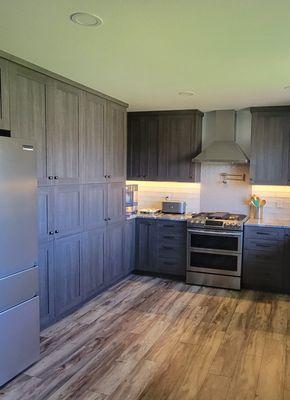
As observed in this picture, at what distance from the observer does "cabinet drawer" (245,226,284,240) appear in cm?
460

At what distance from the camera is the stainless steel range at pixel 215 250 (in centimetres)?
478

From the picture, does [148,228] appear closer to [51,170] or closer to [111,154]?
[111,154]

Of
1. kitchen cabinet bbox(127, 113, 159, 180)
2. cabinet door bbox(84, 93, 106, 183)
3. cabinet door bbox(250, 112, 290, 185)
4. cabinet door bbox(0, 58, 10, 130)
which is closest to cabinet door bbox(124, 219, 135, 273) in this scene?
kitchen cabinet bbox(127, 113, 159, 180)

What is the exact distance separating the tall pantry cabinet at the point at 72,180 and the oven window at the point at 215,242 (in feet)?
3.36

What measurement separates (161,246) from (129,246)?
46 cm

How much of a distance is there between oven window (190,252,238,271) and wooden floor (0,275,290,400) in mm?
387

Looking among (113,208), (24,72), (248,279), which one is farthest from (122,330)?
(24,72)

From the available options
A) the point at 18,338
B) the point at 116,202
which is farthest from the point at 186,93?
the point at 18,338

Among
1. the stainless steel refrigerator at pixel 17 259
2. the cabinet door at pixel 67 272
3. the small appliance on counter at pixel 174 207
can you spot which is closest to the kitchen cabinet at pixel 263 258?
the small appliance on counter at pixel 174 207

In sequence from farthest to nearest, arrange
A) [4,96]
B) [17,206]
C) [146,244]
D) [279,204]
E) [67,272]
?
[146,244] → [279,204] → [67,272] → [4,96] → [17,206]

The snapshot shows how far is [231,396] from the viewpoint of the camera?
2.59 meters

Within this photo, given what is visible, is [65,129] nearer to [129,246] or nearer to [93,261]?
[93,261]

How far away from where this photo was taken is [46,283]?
138 inches

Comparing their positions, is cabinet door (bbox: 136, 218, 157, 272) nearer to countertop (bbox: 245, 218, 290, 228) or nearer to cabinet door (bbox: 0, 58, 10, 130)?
countertop (bbox: 245, 218, 290, 228)
